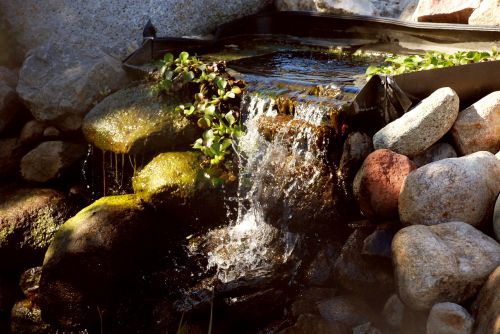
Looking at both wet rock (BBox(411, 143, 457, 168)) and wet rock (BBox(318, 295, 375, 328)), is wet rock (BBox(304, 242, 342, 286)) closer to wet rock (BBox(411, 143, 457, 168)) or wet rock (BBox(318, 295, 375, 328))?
wet rock (BBox(318, 295, 375, 328))

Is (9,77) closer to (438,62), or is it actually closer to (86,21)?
(86,21)

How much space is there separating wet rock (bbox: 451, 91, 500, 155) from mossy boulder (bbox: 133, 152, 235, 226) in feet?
6.88

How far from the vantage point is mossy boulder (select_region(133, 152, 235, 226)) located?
472 cm

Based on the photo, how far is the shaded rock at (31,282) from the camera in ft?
15.4

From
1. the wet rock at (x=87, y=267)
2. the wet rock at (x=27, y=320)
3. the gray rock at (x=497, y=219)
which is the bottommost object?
the wet rock at (x=27, y=320)

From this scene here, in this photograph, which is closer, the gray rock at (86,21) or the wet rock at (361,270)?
the wet rock at (361,270)

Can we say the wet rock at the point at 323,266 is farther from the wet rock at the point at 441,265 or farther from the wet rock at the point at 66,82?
the wet rock at the point at 66,82

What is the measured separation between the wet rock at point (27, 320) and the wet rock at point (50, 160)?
1505 mm

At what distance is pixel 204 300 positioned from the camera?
390cm

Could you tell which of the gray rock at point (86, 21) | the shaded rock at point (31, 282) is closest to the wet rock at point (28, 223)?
the shaded rock at point (31, 282)

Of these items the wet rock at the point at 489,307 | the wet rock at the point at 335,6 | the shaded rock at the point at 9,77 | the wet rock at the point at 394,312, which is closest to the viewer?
the wet rock at the point at 489,307

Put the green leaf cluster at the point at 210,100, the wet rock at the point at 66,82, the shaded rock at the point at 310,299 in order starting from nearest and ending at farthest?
the shaded rock at the point at 310,299, the green leaf cluster at the point at 210,100, the wet rock at the point at 66,82

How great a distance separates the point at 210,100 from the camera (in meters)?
5.21

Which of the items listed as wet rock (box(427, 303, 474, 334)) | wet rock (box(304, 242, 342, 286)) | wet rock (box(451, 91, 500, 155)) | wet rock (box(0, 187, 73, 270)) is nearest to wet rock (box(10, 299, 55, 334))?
wet rock (box(0, 187, 73, 270))
